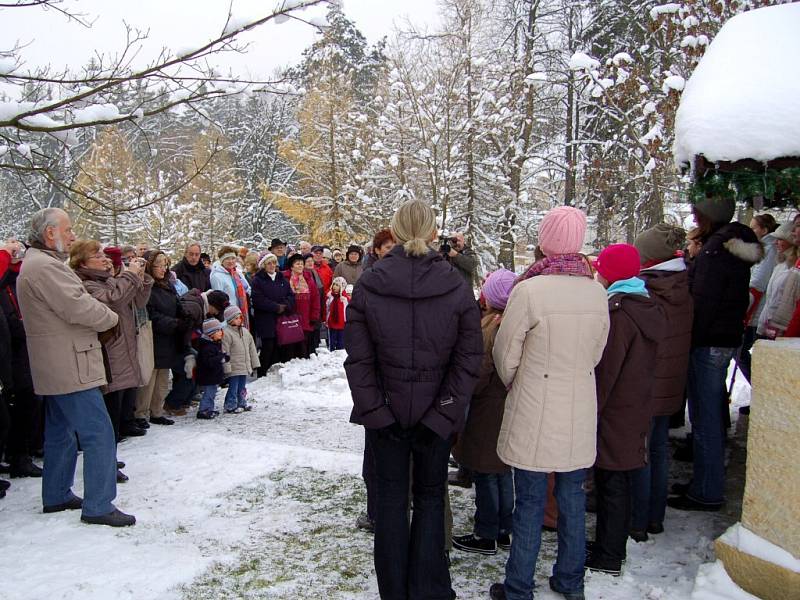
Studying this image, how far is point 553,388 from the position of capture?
312cm

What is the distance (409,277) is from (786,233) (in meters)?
3.86

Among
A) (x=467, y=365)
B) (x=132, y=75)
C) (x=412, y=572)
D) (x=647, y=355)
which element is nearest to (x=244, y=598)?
(x=412, y=572)

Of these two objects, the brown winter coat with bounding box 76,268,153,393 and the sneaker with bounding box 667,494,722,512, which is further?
the brown winter coat with bounding box 76,268,153,393

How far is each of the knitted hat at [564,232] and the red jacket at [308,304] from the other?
677 centimetres

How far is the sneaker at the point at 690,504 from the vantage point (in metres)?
4.45

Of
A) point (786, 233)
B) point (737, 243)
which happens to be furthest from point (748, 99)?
point (786, 233)

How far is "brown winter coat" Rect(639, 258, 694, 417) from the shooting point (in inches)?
154

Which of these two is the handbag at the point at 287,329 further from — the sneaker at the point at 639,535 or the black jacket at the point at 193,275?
the sneaker at the point at 639,535

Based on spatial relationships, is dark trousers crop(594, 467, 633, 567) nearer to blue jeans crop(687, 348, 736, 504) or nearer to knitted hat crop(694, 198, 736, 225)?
blue jeans crop(687, 348, 736, 504)

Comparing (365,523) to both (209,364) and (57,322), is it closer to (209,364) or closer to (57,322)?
(57,322)

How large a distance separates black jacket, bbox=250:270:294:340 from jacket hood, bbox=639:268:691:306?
20.0 ft

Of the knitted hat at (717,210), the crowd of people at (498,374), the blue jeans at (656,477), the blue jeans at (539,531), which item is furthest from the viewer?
the knitted hat at (717,210)

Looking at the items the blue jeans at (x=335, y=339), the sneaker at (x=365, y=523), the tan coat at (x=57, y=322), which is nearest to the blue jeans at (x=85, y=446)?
the tan coat at (x=57, y=322)

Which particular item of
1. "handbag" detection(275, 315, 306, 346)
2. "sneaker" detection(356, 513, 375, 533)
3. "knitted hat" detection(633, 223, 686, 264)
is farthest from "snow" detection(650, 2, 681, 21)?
"sneaker" detection(356, 513, 375, 533)
